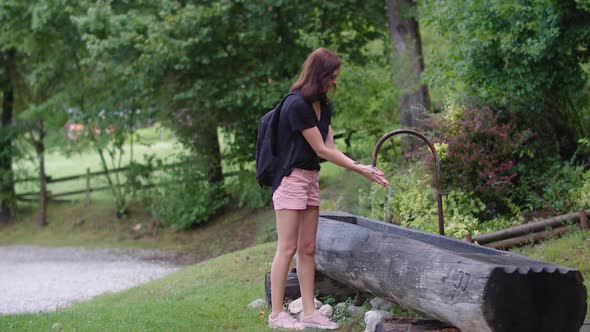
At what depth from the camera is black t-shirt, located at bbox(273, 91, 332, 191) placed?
582 cm

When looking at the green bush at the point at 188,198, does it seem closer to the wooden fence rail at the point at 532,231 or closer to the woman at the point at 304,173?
the wooden fence rail at the point at 532,231

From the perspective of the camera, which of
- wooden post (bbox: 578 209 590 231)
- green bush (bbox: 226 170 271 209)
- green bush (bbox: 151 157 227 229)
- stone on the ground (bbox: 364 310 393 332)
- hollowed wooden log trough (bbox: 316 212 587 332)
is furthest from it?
green bush (bbox: 151 157 227 229)

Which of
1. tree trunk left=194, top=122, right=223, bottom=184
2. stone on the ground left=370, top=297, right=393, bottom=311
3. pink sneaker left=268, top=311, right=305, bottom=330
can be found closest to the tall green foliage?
stone on the ground left=370, top=297, right=393, bottom=311

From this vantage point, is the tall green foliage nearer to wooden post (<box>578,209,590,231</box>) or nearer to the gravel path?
wooden post (<box>578,209,590,231</box>)

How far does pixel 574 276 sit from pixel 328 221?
2854 millimetres

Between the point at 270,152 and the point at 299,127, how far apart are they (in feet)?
1.29

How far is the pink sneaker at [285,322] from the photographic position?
6148 mm

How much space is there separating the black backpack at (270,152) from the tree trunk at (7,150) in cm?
1782

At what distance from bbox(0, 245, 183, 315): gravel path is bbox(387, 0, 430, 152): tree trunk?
5.67 m

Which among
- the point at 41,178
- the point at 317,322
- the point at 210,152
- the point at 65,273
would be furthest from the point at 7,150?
the point at 317,322

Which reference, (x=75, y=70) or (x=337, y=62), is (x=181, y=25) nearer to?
(x=75, y=70)

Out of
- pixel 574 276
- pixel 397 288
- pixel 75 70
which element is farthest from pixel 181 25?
pixel 574 276

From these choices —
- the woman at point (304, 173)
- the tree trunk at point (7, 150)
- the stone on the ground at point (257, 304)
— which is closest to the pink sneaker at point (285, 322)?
the woman at point (304, 173)

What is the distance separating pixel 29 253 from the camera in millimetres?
19188
